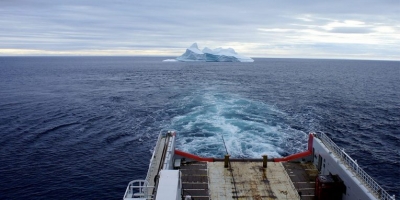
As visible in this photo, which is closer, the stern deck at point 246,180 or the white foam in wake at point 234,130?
the stern deck at point 246,180

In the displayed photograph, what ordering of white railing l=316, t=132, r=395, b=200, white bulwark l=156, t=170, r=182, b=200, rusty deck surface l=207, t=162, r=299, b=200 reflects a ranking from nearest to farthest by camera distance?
white bulwark l=156, t=170, r=182, b=200 → white railing l=316, t=132, r=395, b=200 → rusty deck surface l=207, t=162, r=299, b=200

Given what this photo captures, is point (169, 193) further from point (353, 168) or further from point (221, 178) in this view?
point (353, 168)

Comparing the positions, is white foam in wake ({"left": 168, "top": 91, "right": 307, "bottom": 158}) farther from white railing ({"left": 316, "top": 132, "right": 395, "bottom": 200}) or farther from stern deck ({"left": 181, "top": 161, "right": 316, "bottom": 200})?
white railing ({"left": 316, "top": 132, "right": 395, "bottom": 200})

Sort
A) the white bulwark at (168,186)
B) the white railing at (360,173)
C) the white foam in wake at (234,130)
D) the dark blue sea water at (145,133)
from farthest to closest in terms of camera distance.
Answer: the white foam in wake at (234,130) < the dark blue sea water at (145,133) < the white railing at (360,173) < the white bulwark at (168,186)

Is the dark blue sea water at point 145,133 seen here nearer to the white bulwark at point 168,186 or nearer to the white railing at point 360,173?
the white railing at point 360,173

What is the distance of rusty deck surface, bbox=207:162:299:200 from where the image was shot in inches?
679

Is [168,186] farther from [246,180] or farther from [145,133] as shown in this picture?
[145,133]

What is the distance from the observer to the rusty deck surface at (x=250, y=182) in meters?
17.2

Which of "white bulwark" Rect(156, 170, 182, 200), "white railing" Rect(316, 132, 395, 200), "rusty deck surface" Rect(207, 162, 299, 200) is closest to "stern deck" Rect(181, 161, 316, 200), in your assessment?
"rusty deck surface" Rect(207, 162, 299, 200)

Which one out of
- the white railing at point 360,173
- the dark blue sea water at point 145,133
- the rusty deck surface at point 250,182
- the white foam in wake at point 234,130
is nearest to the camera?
the white railing at point 360,173

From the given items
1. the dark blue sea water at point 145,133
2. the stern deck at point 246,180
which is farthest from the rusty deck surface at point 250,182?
the dark blue sea water at point 145,133

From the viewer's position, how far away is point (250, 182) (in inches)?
731

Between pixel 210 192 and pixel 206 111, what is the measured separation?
97.3 ft

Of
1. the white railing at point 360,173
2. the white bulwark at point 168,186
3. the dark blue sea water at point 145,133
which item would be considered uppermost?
the white bulwark at point 168,186
